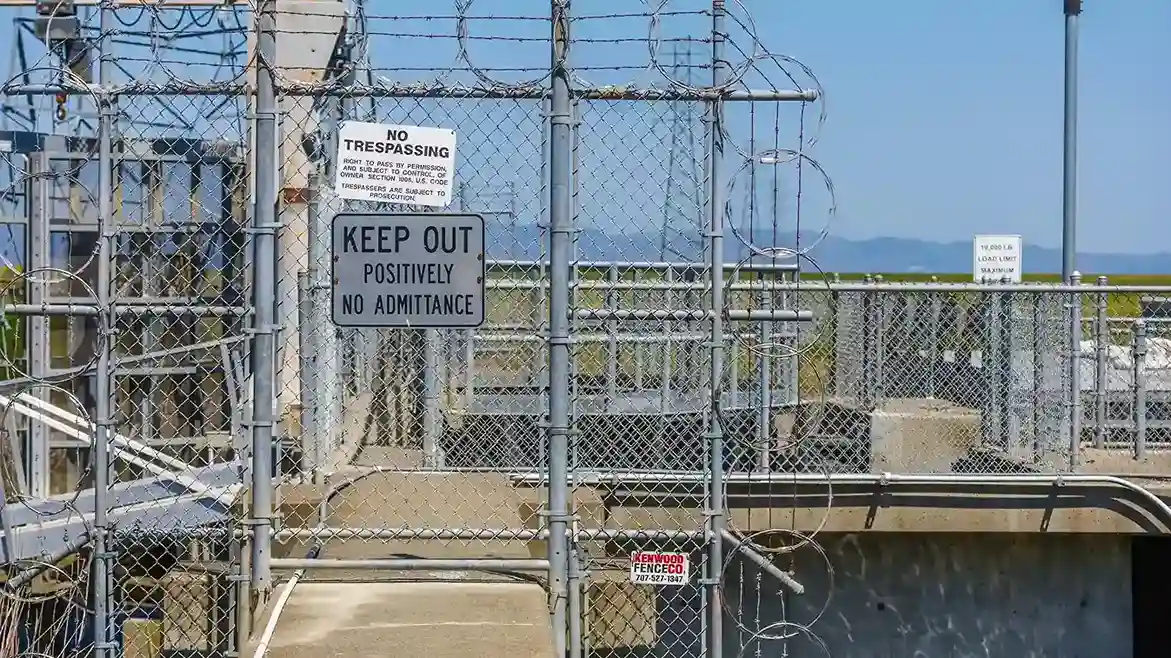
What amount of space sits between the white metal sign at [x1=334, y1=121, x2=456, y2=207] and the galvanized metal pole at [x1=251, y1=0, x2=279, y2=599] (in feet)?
1.01

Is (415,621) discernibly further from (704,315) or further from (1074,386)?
(1074,386)

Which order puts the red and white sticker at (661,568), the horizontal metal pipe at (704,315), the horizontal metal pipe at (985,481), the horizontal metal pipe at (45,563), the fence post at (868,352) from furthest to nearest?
the fence post at (868,352)
the horizontal metal pipe at (985,481)
the horizontal metal pipe at (45,563)
the red and white sticker at (661,568)
the horizontal metal pipe at (704,315)

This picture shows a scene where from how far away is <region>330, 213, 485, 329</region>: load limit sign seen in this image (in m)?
4.54

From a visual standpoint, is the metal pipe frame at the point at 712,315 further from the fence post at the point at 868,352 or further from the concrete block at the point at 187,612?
the fence post at the point at 868,352

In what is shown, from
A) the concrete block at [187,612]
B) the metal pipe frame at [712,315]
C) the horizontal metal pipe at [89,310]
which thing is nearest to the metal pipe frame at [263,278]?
the horizontal metal pipe at [89,310]

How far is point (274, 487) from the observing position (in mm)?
5504

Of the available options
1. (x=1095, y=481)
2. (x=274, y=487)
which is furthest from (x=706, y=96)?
(x=1095, y=481)

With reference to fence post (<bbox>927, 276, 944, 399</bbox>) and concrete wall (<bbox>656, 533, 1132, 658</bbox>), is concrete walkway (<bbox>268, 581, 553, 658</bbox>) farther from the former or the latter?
fence post (<bbox>927, 276, 944, 399</bbox>)

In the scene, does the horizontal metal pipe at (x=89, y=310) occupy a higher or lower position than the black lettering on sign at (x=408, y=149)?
lower

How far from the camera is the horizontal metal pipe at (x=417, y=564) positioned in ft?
15.3

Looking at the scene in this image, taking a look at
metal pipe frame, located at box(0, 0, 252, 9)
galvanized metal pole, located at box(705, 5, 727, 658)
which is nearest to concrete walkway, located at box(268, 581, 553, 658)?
galvanized metal pole, located at box(705, 5, 727, 658)

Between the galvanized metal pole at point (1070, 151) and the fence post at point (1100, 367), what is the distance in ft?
7.73

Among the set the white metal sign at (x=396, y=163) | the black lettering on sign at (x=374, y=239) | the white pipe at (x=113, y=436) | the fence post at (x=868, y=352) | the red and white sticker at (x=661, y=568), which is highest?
the white metal sign at (x=396, y=163)

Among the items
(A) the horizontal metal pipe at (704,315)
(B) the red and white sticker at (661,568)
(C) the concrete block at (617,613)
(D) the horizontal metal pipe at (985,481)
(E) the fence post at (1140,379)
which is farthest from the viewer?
(E) the fence post at (1140,379)
